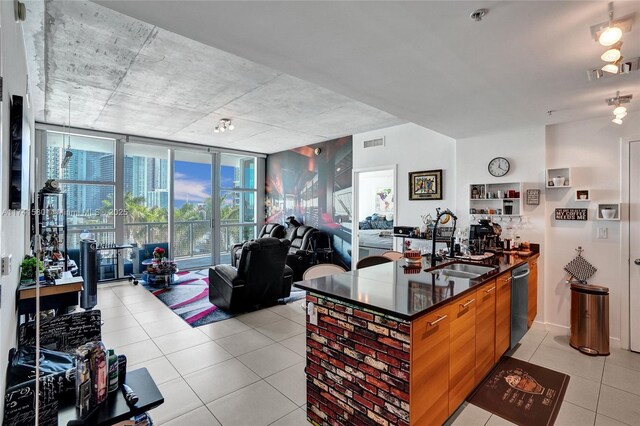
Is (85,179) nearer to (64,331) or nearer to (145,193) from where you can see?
(145,193)

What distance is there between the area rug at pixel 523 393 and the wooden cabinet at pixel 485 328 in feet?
0.70

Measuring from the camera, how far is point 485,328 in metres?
2.48

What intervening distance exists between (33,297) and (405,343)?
9.95 ft

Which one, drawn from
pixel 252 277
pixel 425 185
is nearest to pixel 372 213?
pixel 425 185

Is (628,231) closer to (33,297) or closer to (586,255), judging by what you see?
(586,255)

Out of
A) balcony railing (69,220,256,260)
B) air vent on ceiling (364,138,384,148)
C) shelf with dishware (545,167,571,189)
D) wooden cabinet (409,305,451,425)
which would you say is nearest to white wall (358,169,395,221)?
air vent on ceiling (364,138,384,148)

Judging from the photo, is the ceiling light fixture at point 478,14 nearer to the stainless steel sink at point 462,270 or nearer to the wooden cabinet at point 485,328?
the wooden cabinet at point 485,328

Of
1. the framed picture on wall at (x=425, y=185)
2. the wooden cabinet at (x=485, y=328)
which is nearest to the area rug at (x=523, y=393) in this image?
the wooden cabinet at (x=485, y=328)

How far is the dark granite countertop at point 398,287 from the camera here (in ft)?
5.85

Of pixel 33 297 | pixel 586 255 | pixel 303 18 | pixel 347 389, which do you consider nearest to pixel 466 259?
pixel 586 255

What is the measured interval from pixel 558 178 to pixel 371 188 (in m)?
3.91

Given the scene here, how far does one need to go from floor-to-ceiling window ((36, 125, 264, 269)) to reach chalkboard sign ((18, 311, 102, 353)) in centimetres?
356

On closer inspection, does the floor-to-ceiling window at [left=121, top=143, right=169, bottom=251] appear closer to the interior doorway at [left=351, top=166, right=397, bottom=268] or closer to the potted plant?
the potted plant

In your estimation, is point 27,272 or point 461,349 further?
point 27,272
